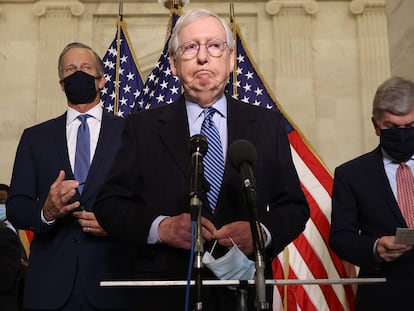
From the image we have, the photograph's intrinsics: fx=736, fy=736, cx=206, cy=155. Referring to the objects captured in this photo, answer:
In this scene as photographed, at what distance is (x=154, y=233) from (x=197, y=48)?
2.60 feet

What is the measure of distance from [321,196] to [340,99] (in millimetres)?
4931

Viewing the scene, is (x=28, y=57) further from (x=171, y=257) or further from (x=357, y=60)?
(x=171, y=257)

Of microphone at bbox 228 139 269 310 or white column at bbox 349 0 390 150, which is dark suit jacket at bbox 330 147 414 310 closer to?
microphone at bbox 228 139 269 310

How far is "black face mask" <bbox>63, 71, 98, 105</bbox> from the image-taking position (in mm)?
3910

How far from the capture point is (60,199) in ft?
11.1

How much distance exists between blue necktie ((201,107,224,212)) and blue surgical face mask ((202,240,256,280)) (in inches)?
19.0

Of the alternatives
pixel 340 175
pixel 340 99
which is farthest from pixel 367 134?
pixel 340 175

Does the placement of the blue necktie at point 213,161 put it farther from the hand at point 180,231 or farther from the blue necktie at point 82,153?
the blue necktie at point 82,153

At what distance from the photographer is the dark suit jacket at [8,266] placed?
15.7 ft

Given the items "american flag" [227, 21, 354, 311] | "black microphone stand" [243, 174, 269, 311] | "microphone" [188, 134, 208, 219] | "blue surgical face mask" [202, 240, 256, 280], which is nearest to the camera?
"black microphone stand" [243, 174, 269, 311]

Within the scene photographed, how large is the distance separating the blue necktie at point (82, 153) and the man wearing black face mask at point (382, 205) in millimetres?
1353

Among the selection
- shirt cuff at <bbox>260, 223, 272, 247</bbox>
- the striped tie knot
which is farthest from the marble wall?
shirt cuff at <bbox>260, 223, 272, 247</bbox>

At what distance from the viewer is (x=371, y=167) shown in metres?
4.02

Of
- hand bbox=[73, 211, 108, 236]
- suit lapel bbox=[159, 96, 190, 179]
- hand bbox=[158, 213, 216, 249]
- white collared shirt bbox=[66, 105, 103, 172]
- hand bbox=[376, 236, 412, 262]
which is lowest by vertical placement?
hand bbox=[376, 236, 412, 262]
